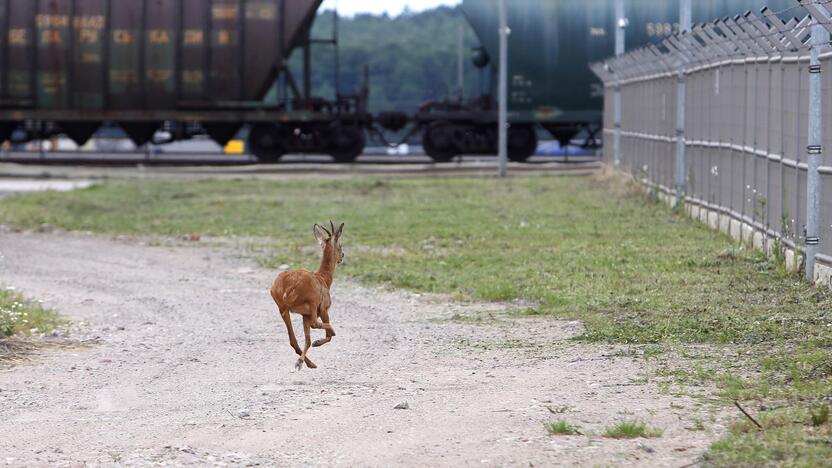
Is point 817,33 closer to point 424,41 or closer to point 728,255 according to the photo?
point 728,255

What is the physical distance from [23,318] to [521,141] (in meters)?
26.7

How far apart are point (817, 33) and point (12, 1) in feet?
89.1

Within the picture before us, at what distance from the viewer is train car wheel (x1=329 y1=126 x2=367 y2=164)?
36312 mm

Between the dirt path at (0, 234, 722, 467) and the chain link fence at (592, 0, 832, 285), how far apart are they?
124 inches

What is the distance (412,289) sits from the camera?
14250 mm

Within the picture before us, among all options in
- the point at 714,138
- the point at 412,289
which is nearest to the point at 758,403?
the point at 412,289

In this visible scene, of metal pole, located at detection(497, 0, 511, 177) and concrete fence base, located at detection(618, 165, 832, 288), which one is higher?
metal pole, located at detection(497, 0, 511, 177)

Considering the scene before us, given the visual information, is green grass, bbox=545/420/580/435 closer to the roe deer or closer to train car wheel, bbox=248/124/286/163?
the roe deer

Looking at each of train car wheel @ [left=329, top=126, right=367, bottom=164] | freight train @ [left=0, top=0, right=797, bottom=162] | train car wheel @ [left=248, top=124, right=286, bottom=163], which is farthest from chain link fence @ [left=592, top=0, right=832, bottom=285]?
train car wheel @ [left=248, top=124, right=286, bottom=163]

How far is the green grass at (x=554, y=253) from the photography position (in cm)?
937

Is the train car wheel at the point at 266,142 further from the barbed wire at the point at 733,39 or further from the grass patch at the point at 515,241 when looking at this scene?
the barbed wire at the point at 733,39

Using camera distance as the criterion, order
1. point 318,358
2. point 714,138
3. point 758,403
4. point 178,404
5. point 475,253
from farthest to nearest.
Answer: point 714,138 < point 475,253 < point 318,358 < point 178,404 < point 758,403

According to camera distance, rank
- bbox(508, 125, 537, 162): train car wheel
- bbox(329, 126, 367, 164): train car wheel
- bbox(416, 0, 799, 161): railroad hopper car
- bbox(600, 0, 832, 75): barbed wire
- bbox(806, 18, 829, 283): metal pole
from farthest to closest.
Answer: bbox(508, 125, 537, 162): train car wheel
bbox(329, 126, 367, 164): train car wheel
bbox(416, 0, 799, 161): railroad hopper car
bbox(806, 18, 829, 283): metal pole
bbox(600, 0, 832, 75): barbed wire

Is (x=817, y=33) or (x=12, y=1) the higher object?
(x=12, y=1)
